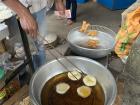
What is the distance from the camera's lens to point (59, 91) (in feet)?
4.38

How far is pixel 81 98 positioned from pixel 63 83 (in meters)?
0.16

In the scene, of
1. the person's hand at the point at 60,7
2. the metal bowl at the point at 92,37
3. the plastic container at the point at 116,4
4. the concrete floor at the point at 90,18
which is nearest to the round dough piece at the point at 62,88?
the metal bowl at the point at 92,37

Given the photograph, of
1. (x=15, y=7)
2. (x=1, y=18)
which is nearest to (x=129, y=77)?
(x=15, y=7)

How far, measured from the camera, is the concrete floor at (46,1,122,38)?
3.53m

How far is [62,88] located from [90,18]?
9.01ft


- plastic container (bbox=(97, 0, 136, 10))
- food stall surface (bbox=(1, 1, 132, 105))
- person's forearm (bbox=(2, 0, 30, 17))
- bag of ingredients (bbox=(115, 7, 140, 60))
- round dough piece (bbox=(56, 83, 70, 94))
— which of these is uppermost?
person's forearm (bbox=(2, 0, 30, 17))

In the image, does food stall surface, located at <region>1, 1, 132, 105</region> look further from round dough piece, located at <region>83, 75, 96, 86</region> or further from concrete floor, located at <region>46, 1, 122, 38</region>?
round dough piece, located at <region>83, 75, 96, 86</region>

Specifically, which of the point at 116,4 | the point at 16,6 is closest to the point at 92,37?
the point at 16,6

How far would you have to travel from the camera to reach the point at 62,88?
1341 mm

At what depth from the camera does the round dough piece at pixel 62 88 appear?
4.35 ft

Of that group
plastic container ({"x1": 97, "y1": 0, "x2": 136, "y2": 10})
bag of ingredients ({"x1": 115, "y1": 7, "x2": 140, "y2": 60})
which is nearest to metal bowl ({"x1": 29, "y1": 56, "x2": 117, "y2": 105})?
bag of ingredients ({"x1": 115, "y1": 7, "x2": 140, "y2": 60})

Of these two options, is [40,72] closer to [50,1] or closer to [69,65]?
[69,65]

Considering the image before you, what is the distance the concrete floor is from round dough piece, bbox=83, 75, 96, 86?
1962 millimetres

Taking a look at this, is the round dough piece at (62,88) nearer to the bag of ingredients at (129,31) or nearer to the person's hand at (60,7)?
the bag of ingredients at (129,31)
